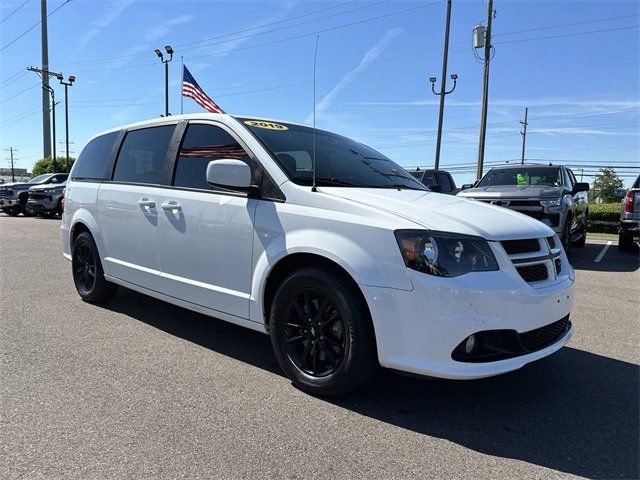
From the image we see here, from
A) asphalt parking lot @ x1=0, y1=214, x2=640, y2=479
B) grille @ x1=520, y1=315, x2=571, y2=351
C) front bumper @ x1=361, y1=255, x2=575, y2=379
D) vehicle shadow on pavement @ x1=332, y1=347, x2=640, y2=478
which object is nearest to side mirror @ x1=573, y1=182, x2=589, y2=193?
asphalt parking lot @ x1=0, y1=214, x2=640, y2=479

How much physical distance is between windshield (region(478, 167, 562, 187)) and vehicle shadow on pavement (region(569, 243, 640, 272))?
60.6 inches

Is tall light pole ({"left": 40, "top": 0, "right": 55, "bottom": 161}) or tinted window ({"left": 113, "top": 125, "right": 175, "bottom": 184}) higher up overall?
tall light pole ({"left": 40, "top": 0, "right": 55, "bottom": 161})

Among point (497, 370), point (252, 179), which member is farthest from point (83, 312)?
point (497, 370)

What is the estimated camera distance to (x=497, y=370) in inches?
108

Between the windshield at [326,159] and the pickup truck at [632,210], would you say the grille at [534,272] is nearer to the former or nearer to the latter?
the windshield at [326,159]

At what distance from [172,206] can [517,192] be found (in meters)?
6.65

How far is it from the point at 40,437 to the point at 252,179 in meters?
2.00

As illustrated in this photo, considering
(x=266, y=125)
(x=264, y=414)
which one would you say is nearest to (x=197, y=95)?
(x=266, y=125)

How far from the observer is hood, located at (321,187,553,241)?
287 centimetres


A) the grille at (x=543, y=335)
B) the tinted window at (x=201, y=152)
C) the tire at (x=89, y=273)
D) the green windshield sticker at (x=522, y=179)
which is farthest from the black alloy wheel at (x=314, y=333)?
the green windshield sticker at (x=522, y=179)

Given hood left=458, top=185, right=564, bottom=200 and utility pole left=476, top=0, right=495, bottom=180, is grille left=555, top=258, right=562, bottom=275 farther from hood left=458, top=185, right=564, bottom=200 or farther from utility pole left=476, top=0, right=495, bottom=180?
utility pole left=476, top=0, right=495, bottom=180

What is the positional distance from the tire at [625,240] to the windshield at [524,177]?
2335mm

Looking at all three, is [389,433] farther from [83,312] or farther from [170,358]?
[83,312]

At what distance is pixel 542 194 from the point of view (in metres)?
8.55
